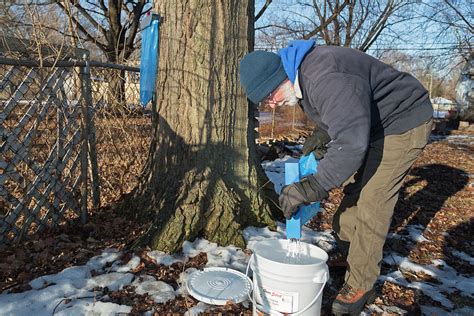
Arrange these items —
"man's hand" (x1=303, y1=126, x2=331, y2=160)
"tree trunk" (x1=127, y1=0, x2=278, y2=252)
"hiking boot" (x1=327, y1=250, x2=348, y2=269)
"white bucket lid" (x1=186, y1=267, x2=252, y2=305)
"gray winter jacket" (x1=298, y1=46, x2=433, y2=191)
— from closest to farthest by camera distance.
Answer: "gray winter jacket" (x1=298, y1=46, x2=433, y2=191), "white bucket lid" (x1=186, y1=267, x2=252, y2=305), "man's hand" (x1=303, y1=126, x2=331, y2=160), "hiking boot" (x1=327, y1=250, x2=348, y2=269), "tree trunk" (x1=127, y1=0, x2=278, y2=252)

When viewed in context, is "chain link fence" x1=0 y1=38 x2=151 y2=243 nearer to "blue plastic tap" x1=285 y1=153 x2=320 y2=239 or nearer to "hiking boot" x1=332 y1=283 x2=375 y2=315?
"blue plastic tap" x1=285 y1=153 x2=320 y2=239

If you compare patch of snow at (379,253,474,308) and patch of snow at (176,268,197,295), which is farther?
patch of snow at (379,253,474,308)

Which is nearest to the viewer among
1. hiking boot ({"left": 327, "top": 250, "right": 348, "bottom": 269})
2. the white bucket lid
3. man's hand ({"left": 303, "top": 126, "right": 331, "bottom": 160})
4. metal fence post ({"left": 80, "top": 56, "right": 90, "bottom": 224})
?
the white bucket lid

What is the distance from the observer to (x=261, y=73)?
1.99 meters

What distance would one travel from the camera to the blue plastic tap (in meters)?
2.18

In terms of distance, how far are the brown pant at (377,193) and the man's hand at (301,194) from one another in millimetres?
547

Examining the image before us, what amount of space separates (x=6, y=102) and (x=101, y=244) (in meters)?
1.36

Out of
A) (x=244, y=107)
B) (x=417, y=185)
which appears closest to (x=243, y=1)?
(x=244, y=107)

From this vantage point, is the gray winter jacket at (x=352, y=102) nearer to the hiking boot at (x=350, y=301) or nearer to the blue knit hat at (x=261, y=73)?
the blue knit hat at (x=261, y=73)

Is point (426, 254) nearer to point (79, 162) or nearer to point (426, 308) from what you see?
point (426, 308)

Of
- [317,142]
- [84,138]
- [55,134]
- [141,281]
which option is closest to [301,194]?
[317,142]

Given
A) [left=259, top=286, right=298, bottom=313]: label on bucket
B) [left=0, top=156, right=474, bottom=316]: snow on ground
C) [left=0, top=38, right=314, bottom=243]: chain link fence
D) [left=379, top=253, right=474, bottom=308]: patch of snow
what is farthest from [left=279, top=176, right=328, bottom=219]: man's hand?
[left=0, top=38, right=314, bottom=243]: chain link fence

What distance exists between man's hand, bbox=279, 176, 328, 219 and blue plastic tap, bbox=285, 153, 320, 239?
11 cm

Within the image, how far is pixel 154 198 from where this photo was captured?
10.7ft
